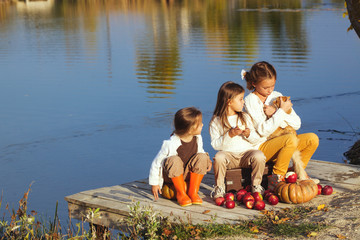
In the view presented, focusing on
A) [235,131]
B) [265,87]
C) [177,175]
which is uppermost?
[265,87]

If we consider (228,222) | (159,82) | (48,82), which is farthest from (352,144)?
(48,82)

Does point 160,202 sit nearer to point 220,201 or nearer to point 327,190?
point 220,201

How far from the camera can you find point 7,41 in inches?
1264

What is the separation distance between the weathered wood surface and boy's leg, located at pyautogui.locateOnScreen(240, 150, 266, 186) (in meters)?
0.33

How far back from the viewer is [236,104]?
6109mm

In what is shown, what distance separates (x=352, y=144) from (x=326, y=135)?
0.98m

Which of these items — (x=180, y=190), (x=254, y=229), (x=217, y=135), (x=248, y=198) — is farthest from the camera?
(x=217, y=135)

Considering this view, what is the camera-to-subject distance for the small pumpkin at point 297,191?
589cm

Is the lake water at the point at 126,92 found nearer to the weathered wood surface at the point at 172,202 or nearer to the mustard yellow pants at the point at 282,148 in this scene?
the weathered wood surface at the point at 172,202

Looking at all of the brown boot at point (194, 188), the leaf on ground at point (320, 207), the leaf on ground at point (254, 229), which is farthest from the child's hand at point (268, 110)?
the leaf on ground at point (254, 229)

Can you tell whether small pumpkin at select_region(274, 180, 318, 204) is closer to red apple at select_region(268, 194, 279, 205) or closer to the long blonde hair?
red apple at select_region(268, 194, 279, 205)

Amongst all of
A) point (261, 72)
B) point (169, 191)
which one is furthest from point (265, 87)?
point (169, 191)

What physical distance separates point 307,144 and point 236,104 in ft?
3.16

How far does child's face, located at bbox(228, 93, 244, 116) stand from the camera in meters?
6.09
